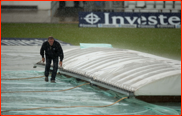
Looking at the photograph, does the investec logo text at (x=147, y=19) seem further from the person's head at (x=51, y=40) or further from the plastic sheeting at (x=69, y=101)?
the person's head at (x=51, y=40)

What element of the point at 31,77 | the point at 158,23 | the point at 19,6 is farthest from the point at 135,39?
the point at 19,6

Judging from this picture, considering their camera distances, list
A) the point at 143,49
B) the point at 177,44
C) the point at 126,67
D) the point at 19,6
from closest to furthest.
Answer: the point at 126,67 → the point at 143,49 → the point at 177,44 → the point at 19,6

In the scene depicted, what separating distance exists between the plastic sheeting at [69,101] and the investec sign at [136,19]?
1658 cm

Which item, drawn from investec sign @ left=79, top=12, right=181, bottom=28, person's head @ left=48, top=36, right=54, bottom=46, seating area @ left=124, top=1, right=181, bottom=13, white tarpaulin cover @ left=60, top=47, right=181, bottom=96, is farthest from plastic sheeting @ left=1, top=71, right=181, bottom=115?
seating area @ left=124, top=1, right=181, bottom=13

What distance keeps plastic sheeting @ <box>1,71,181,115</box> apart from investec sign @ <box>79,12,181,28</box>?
16.6m

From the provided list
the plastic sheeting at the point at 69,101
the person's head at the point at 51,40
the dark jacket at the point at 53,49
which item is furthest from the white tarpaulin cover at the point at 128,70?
the person's head at the point at 51,40

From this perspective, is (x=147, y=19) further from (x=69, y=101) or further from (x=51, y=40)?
(x=69, y=101)

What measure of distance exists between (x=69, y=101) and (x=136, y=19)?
61.2 feet

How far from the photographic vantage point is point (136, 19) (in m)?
24.6

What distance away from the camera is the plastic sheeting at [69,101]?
6.21 m

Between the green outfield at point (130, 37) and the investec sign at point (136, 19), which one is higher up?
the investec sign at point (136, 19)

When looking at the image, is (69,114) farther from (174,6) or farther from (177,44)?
(174,6)

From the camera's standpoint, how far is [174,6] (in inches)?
1393

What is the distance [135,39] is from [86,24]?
6.77 m
